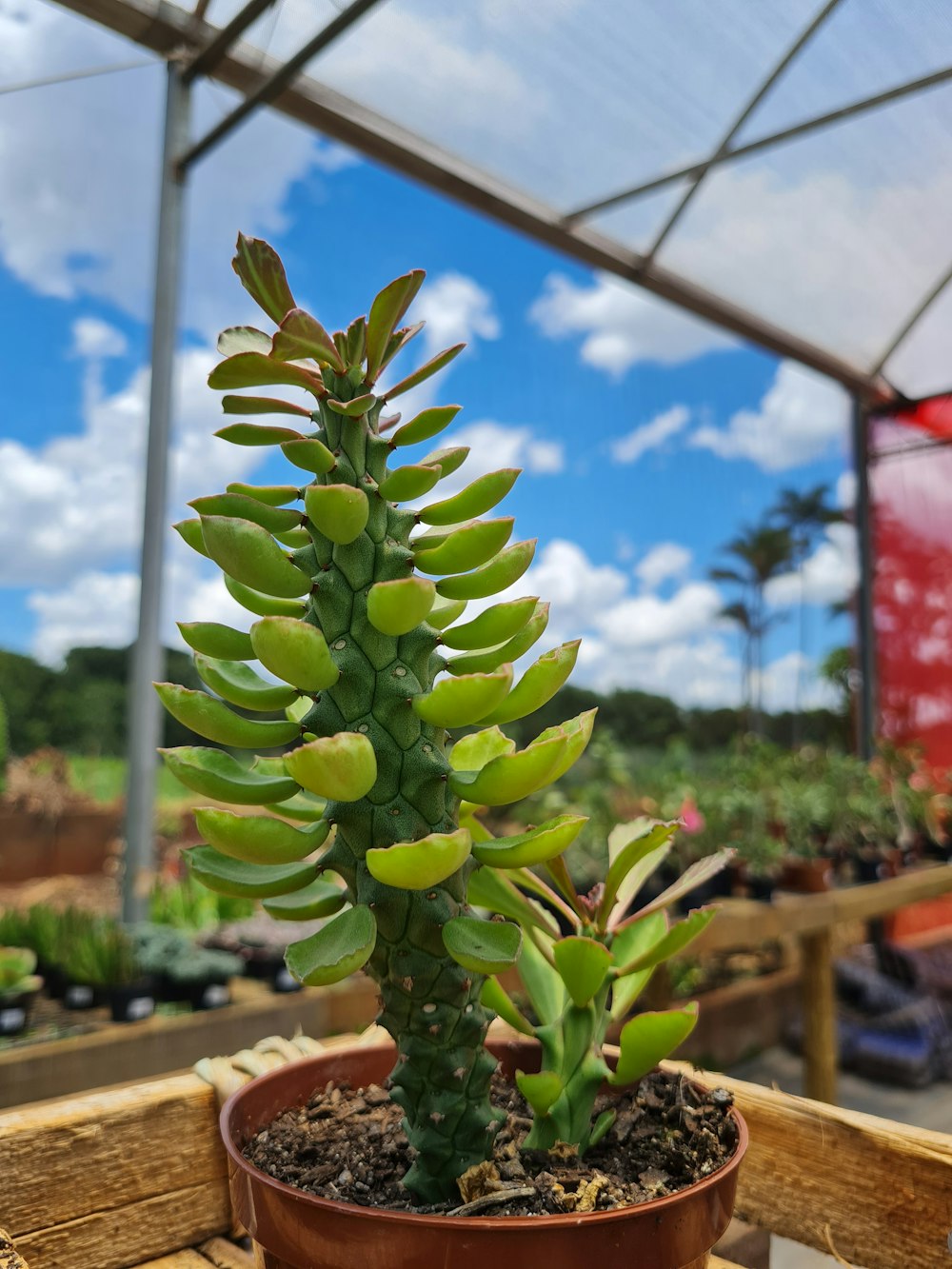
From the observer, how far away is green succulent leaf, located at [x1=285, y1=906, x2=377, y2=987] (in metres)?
0.35

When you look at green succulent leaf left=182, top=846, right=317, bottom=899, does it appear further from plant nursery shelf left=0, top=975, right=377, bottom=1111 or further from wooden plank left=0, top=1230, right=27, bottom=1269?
plant nursery shelf left=0, top=975, right=377, bottom=1111

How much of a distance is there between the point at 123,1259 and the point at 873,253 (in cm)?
348

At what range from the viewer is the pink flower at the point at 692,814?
7.54ft

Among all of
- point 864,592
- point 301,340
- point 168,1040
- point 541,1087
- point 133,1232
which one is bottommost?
point 168,1040

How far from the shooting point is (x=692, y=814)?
2385 mm

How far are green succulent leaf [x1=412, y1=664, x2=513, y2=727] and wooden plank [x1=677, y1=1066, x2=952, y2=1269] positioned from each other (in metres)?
0.28

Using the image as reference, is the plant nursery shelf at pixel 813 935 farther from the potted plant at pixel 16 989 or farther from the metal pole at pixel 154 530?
the potted plant at pixel 16 989

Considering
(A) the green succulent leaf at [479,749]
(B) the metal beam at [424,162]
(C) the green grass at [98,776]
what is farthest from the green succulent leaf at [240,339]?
(C) the green grass at [98,776]

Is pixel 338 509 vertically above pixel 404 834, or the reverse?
pixel 338 509

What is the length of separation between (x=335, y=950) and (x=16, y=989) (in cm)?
165

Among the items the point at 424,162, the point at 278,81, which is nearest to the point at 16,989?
the point at 278,81

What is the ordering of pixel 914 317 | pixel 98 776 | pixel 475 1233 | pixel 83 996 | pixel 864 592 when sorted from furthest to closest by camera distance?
1. pixel 864 592
2. pixel 914 317
3. pixel 98 776
4. pixel 83 996
5. pixel 475 1233

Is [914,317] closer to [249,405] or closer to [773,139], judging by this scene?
[773,139]

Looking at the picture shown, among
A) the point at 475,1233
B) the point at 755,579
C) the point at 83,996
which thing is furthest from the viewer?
the point at 755,579
